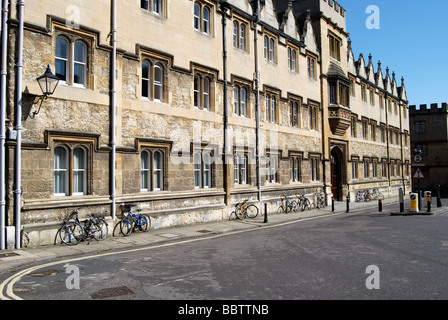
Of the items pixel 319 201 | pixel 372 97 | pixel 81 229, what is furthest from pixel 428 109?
pixel 81 229

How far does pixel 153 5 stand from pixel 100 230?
371 inches

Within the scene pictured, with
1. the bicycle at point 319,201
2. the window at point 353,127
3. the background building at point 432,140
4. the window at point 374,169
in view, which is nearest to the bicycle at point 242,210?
the bicycle at point 319,201

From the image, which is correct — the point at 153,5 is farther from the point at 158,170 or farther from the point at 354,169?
the point at 354,169

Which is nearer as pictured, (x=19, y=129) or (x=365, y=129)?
(x=19, y=129)

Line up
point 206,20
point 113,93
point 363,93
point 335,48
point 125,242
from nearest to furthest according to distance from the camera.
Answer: point 125,242
point 113,93
point 206,20
point 335,48
point 363,93

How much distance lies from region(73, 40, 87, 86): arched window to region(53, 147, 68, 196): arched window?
96.4 inches

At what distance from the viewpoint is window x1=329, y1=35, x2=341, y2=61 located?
102 feet

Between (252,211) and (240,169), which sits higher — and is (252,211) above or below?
below

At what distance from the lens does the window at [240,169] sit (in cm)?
2033

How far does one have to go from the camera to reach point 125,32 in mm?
14680

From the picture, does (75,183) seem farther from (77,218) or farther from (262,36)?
(262,36)

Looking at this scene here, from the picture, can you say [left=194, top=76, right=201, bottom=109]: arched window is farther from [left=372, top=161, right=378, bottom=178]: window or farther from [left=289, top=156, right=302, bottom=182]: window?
[left=372, top=161, right=378, bottom=178]: window

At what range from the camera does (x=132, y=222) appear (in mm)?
13938
